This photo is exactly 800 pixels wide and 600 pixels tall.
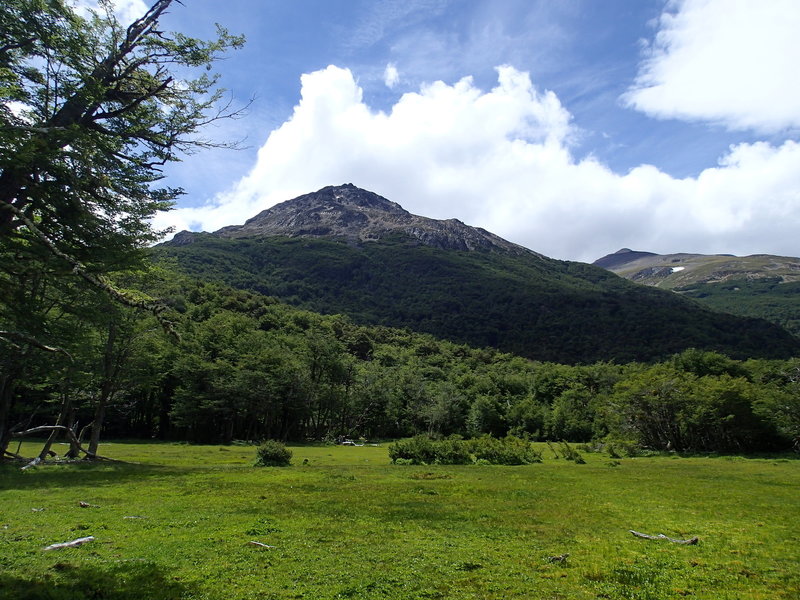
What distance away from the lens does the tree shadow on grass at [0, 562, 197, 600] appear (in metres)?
8.01

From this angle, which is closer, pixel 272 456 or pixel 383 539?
pixel 383 539

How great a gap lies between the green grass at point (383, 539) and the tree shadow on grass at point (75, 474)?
0.15 m

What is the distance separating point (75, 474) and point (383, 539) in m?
20.3

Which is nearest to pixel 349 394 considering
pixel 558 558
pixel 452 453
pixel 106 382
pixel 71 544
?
pixel 452 453

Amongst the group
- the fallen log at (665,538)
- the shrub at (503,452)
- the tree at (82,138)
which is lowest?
the shrub at (503,452)

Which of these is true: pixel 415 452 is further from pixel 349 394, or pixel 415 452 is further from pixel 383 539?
pixel 349 394

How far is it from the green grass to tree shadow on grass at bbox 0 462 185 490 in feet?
0.48

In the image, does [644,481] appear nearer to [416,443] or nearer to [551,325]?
[416,443]

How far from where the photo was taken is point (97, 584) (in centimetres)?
856

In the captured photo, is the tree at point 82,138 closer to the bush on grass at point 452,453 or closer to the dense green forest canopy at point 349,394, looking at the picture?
the dense green forest canopy at point 349,394

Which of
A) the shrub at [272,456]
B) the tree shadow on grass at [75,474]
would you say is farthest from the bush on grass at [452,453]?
the tree shadow on grass at [75,474]

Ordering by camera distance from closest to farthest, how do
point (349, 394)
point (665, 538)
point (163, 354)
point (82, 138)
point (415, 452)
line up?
point (82, 138) → point (665, 538) → point (415, 452) → point (163, 354) → point (349, 394)

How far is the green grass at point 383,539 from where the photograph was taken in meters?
9.18

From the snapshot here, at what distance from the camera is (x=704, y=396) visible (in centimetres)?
4872
